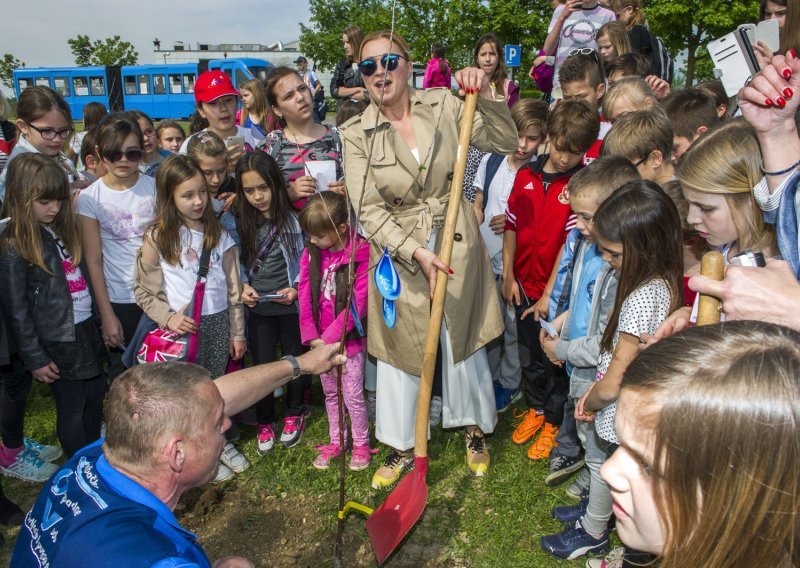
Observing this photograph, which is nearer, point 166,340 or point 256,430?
point 166,340

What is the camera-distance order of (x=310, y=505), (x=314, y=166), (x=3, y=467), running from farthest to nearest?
(x=314, y=166) < (x=3, y=467) < (x=310, y=505)

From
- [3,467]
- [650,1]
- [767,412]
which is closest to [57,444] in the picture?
[3,467]

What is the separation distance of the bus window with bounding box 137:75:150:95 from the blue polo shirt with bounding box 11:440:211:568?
34.0 meters

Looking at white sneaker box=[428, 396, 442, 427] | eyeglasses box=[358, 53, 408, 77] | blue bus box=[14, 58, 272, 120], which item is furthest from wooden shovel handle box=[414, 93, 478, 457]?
blue bus box=[14, 58, 272, 120]

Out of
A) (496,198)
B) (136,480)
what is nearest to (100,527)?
(136,480)

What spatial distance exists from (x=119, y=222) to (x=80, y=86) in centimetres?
3522

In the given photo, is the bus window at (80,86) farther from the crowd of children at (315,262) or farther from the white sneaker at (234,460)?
the white sneaker at (234,460)

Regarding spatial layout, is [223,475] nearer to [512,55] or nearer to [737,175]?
[737,175]

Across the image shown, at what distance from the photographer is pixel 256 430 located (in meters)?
4.23

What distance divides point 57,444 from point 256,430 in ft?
4.60

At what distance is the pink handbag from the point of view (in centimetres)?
342

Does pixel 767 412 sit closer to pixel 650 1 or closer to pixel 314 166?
pixel 314 166

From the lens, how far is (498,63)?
5703 millimetres

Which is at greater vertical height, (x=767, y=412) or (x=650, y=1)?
(x=650, y=1)
